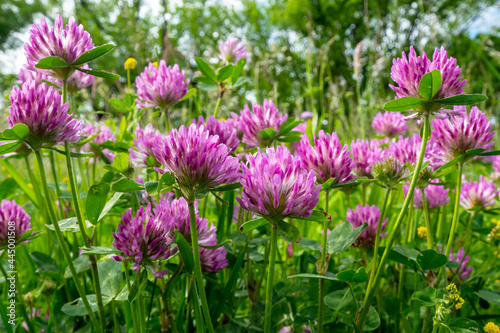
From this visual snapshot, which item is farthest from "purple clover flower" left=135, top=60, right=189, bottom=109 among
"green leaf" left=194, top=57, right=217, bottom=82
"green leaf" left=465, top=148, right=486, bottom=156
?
"green leaf" left=465, top=148, right=486, bottom=156

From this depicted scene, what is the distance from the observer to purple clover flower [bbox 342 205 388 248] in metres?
1.13

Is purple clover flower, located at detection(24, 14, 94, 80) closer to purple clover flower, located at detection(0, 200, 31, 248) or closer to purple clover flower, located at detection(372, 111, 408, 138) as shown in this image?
purple clover flower, located at detection(0, 200, 31, 248)

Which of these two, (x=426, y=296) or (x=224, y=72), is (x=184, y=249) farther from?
(x=224, y=72)

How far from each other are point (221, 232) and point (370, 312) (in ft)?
1.52

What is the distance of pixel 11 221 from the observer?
98 cm

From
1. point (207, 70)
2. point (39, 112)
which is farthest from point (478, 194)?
point (39, 112)

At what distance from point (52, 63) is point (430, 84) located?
2.47 feet

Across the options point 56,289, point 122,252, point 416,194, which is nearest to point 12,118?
point 122,252

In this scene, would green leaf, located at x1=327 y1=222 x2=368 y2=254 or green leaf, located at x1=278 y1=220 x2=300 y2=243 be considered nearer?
green leaf, located at x1=278 y1=220 x2=300 y2=243

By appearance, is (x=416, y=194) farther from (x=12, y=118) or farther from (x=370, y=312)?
(x=12, y=118)

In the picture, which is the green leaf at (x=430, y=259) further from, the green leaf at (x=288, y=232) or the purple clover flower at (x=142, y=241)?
the purple clover flower at (x=142, y=241)

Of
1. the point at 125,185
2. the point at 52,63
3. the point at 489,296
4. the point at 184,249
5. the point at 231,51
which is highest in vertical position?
the point at 231,51

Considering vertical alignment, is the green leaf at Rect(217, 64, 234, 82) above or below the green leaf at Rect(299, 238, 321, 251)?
above

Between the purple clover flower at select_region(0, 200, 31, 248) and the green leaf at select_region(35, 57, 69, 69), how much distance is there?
1.41 ft
